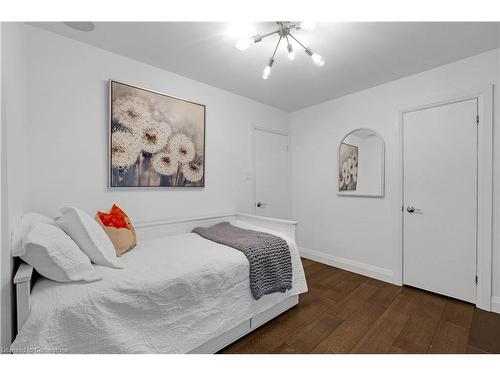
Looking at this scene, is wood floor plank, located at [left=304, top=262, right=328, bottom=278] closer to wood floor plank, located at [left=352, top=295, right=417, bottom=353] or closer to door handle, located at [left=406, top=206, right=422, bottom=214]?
wood floor plank, located at [left=352, top=295, right=417, bottom=353]

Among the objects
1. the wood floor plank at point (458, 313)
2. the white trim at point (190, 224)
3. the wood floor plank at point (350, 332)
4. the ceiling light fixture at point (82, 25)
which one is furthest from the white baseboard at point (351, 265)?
the ceiling light fixture at point (82, 25)

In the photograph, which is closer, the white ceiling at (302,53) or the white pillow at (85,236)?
the white pillow at (85,236)

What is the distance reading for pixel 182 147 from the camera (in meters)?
2.27

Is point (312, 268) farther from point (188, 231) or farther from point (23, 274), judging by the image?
point (23, 274)

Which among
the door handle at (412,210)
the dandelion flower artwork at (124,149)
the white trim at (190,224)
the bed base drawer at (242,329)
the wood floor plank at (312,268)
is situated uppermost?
the dandelion flower artwork at (124,149)

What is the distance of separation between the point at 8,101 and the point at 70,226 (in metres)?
0.70

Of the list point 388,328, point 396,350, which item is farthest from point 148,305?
point 388,328

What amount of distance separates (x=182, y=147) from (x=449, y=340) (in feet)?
9.13

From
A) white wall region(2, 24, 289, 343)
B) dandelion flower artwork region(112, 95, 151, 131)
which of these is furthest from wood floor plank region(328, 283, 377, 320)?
dandelion flower artwork region(112, 95, 151, 131)

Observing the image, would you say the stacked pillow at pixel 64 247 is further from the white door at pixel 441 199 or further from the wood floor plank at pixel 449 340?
the white door at pixel 441 199

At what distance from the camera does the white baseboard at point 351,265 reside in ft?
8.10

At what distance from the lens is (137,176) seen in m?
2.01

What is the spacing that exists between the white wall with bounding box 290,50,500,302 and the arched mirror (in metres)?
0.07

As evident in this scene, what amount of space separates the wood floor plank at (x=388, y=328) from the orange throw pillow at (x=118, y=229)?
72.0 inches
